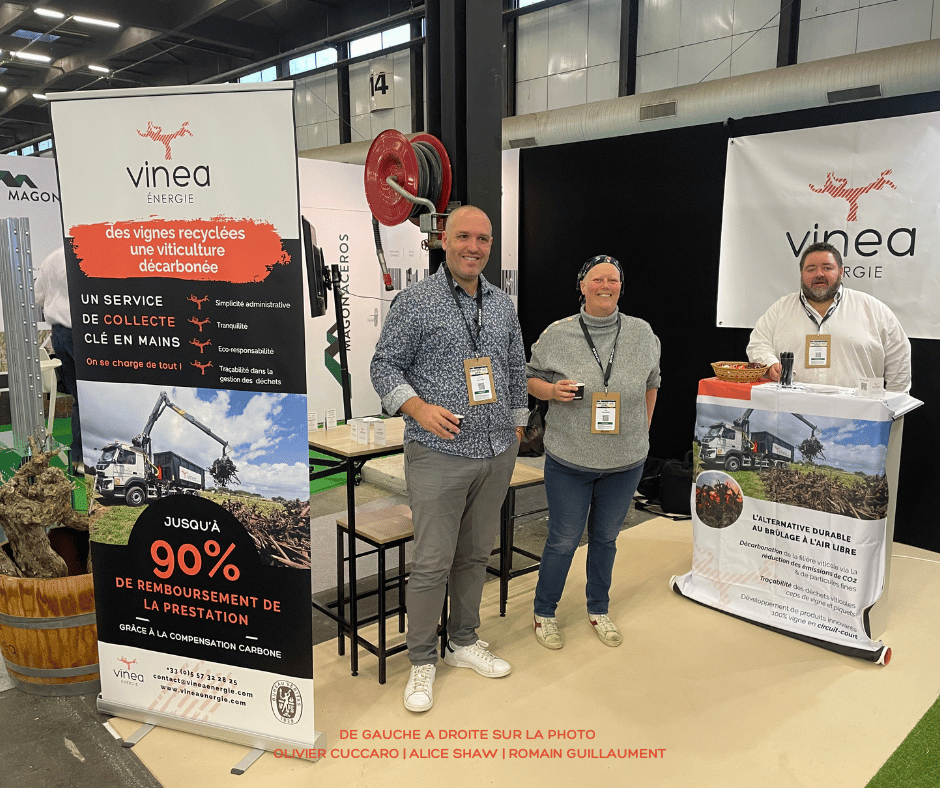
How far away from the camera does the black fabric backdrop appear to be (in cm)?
409

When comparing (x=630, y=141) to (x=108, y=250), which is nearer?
(x=108, y=250)

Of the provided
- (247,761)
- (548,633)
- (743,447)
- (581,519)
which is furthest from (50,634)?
(743,447)

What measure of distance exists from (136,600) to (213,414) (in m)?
0.68

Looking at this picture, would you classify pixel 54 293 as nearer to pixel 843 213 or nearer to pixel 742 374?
pixel 742 374

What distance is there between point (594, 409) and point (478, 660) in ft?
3.39

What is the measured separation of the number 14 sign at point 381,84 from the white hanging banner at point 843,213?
5.24 meters

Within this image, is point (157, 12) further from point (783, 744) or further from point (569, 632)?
point (783, 744)

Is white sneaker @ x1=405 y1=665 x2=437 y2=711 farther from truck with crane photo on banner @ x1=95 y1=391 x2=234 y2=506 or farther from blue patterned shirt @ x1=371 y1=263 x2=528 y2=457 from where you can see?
truck with crane photo on banner @ x1=95 y1=391 x2=234 y2=506

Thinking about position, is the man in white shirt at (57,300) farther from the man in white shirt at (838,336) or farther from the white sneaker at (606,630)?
the man in white shirt at (838,336)

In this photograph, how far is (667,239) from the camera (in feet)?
16.7

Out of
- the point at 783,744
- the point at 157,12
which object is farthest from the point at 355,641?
the point at 157,12

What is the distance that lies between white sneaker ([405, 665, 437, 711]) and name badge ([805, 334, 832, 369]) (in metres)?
2.20

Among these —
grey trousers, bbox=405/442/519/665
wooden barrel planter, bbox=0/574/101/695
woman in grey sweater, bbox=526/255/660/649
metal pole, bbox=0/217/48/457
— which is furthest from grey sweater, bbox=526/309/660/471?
metal pole, bbox=0/217/48/457

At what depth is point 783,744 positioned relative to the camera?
225 centimetres
